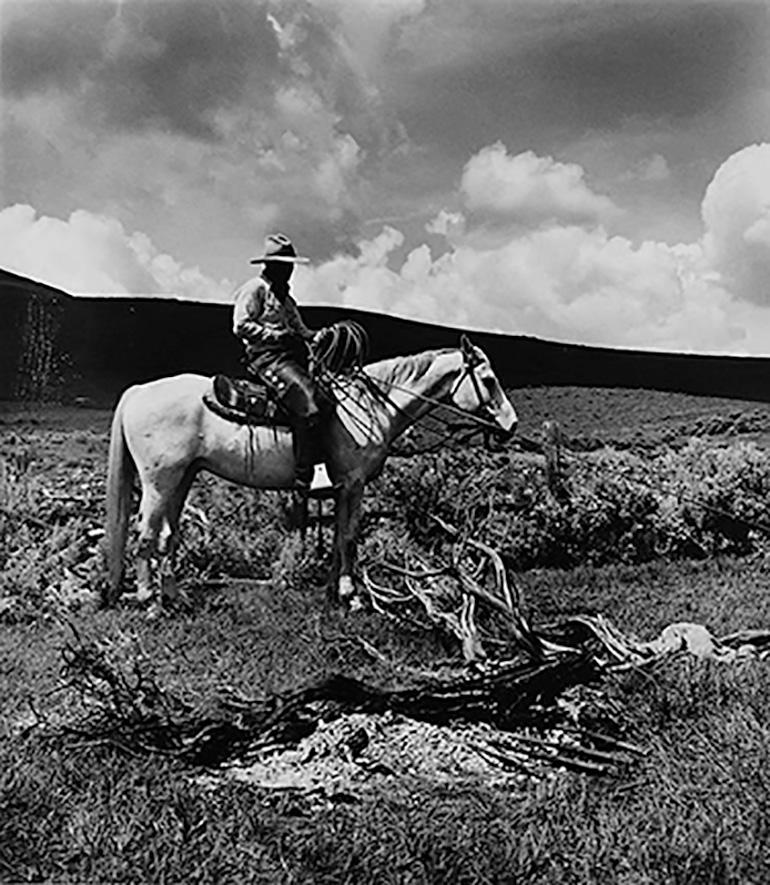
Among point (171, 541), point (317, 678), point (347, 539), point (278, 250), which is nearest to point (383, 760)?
point (317, 678)

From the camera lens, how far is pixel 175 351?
394 cm

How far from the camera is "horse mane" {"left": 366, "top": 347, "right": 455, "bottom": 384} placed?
12.8ft

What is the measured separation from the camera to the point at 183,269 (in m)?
3.63

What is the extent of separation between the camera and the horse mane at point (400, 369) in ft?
12.8

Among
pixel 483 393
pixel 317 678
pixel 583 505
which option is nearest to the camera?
pixel 317 678

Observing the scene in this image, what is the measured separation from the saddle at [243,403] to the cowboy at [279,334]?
8cm

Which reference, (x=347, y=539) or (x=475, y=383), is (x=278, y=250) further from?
(x=347, y=539)

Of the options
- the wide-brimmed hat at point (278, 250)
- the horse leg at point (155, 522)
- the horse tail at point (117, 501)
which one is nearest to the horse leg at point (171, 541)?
the horse leg at point (155, 522)

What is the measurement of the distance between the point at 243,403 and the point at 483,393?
0.81 metres

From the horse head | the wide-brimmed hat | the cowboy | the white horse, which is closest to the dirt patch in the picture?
the white horse

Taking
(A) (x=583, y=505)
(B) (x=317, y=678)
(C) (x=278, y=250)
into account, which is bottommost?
(B) (x=317, y=678)

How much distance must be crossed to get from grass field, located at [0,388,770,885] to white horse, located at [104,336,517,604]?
137mm

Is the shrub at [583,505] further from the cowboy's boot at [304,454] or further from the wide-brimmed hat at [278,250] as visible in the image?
the wide-brimmed hat at [278,250]

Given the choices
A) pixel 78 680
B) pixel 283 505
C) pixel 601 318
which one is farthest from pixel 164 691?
pixel 601 318
